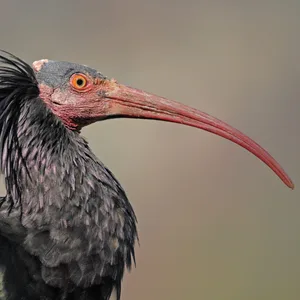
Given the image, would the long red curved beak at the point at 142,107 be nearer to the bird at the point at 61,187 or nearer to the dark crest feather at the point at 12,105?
the bird at the point at 61,187

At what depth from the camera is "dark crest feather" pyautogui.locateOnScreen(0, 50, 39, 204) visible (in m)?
6.71

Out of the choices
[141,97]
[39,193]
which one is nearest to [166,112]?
[141,97]

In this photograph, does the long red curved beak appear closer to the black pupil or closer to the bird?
the bird

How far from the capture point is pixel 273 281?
47.5 feet

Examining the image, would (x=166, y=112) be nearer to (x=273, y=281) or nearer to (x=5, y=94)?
(x=5, y=94)

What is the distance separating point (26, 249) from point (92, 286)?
1.81ft

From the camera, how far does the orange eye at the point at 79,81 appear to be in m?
7.00

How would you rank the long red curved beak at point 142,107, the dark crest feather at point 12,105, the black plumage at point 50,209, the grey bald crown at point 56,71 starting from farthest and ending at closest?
the long red curved beak at point 142,107
the grey bald crown at point 56,71
the dark crest feather at point 12,105
the black plumage at point 50,209

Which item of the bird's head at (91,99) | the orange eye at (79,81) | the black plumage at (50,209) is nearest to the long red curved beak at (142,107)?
the bird's head at (91,99)

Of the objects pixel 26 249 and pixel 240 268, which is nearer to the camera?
pixel 26 249

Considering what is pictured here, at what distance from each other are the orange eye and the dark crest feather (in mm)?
269

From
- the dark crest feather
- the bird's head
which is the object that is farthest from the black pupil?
the dark crest feather

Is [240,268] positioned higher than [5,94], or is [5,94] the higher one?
[5,94]

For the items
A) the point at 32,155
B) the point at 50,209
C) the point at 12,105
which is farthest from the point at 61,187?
the point at 12,105
